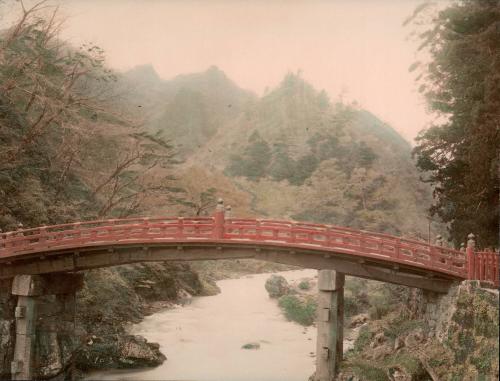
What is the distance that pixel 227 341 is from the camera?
2562 centimetres

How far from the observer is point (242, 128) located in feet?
274

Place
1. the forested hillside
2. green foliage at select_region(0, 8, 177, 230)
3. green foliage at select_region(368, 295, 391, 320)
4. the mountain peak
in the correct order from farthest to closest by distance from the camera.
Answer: the mountain peak → the forested hillside → green foliage at select_region(368, 295, 391, 320) → green foliage at select_region(0, 8, 177, 230)

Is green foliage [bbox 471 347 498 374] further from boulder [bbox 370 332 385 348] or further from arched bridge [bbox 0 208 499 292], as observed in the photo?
boulder [bbox 370 332 385 348]

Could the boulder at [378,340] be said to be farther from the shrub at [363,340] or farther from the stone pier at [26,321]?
the stone pier at [26,321]

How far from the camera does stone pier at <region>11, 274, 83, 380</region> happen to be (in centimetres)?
1802

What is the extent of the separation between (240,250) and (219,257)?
0.85 meters

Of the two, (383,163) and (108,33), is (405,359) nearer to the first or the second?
(108,33)

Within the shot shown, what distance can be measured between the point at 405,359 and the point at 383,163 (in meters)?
44.9

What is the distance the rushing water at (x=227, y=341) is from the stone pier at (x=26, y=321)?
9.44ft

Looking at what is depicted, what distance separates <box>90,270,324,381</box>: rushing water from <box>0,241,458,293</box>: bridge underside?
488cm

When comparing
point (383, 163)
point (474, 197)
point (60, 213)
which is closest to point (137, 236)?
point (60, 213)

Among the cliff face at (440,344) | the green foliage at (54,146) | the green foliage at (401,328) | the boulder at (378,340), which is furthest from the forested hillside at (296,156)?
the cliff face at (440,344)

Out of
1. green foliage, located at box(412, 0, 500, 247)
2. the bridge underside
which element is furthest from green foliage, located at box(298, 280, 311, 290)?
the bridge underside

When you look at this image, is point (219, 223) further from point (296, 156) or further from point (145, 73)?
point (145, 73)
